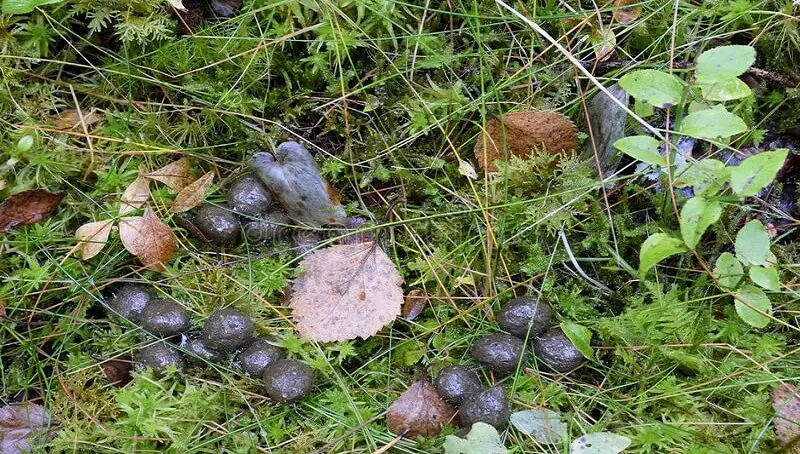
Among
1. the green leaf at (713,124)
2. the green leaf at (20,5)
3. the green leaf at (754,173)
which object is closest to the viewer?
the green leaf at (754,173)

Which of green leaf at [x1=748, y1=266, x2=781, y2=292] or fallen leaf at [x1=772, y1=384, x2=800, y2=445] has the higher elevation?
green leaf at [x1=748, y1=266, x2=781, y2=292]

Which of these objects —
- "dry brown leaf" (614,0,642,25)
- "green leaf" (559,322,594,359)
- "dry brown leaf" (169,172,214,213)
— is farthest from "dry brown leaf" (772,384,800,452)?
"dry brown leaf" (169,172,214,213)

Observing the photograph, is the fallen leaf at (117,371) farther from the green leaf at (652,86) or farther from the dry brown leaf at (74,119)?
the green leaf at (652,86)

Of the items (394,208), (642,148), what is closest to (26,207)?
(394,208)

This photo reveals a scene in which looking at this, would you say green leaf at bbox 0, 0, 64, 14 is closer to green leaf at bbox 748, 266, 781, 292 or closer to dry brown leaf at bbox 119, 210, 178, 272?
dry brown leaf at bbox 119, 210, 178, 272

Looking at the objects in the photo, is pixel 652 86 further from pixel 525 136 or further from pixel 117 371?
pixel 117 371

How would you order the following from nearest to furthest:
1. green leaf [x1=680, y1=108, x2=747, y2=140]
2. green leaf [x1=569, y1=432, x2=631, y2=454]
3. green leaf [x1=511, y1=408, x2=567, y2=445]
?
green leaf [x1=680, y1=108, x2=747, y2=140] < green leaf [x1=569, y1=432, x2=631, y2=454] < green leaf [x1=511, y1=408, x2=567, y2=445]

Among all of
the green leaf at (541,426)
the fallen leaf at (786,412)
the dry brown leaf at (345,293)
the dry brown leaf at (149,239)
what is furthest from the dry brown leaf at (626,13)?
the dry brown leaf at (149,239)
